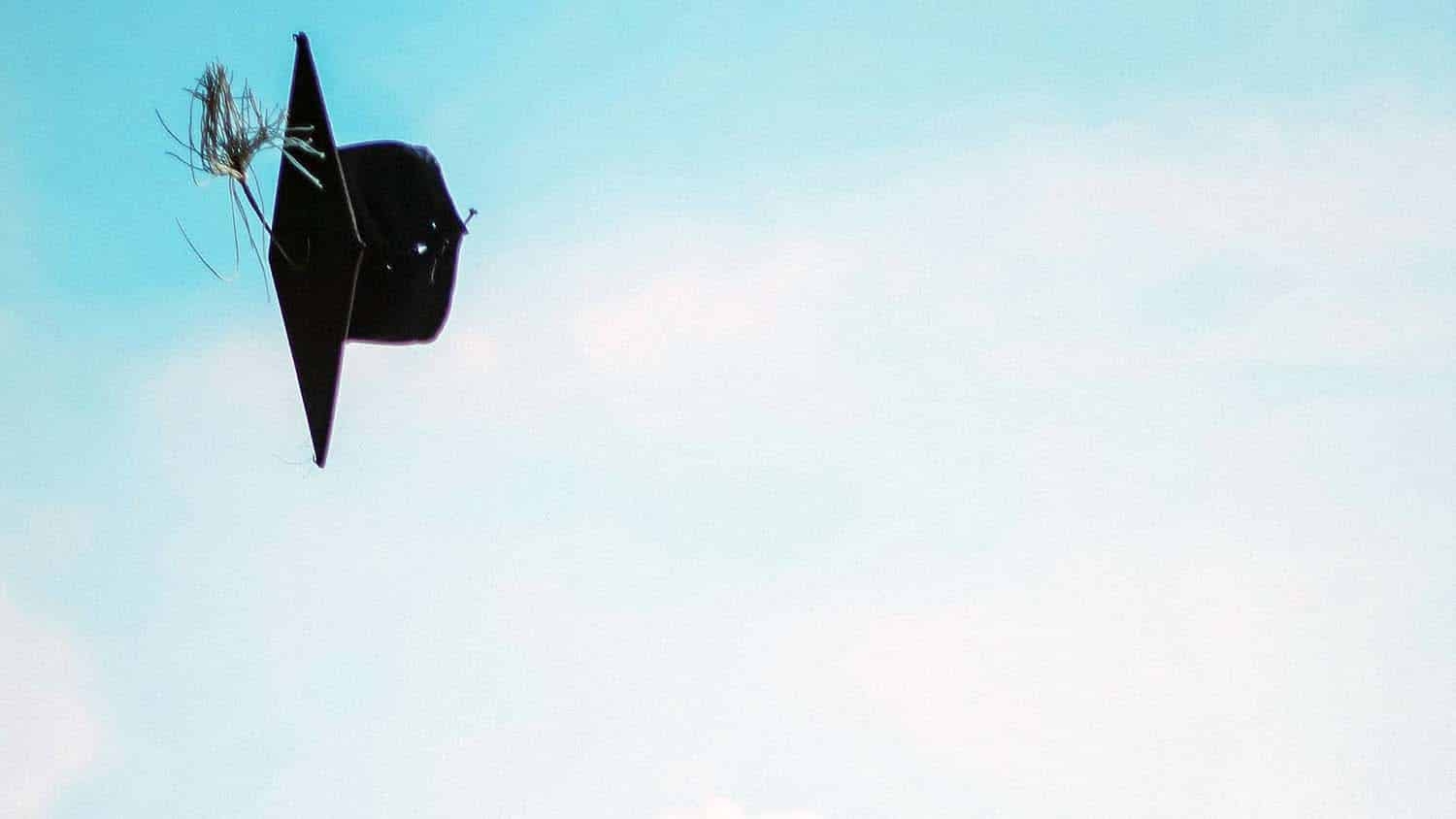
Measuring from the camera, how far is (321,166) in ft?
15.6

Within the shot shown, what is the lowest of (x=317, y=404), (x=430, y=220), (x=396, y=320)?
(x=317, y=404)

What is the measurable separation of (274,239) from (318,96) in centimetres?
61

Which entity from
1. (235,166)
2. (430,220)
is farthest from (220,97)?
(430,220)

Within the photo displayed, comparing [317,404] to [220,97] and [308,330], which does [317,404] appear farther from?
[220,97]

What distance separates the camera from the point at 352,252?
189 inches

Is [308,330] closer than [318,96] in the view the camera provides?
No

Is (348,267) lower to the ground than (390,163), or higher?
lower

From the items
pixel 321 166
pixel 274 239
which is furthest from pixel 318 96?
pixel 274 239

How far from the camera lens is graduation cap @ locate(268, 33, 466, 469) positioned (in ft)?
15.7

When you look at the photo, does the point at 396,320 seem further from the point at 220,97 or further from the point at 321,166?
the point at 220,97

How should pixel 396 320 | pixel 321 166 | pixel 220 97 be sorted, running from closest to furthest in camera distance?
pixel 220 97
pixel 321 166
pixel 396 320

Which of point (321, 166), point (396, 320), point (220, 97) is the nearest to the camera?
point (220, 97)

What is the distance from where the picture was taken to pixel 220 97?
4402mm

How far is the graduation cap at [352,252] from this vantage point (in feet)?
15.7
